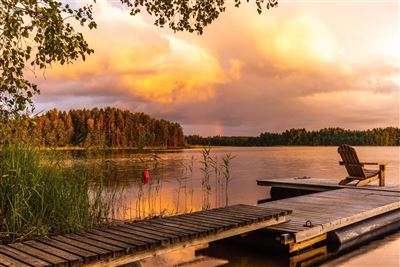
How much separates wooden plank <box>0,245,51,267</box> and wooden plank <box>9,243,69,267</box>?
0.05m

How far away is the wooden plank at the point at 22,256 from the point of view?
447 cm

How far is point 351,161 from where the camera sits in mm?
13016

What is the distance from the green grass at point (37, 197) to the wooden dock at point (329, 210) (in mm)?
3262

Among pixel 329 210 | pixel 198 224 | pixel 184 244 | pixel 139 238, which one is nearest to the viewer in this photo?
pixel 139 238

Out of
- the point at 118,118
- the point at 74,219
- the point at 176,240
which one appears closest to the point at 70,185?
the point at 74,219

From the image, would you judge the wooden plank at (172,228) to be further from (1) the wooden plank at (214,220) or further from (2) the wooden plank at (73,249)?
(2) the wooden plank at (73,249)

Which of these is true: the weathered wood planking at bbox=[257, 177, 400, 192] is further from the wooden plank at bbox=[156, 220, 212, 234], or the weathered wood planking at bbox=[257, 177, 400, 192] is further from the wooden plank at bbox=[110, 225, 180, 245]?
the wooden plank at bbox=[110, 225, 180, 245]

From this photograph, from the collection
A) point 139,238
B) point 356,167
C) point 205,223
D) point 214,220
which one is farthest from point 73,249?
point 356,167

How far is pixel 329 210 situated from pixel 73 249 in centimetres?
589

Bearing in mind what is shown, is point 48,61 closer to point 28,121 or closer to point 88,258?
point 28,121

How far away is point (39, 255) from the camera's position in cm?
478

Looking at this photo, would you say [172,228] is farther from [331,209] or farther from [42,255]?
[331,209]

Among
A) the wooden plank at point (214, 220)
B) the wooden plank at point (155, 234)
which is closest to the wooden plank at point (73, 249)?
the wooden plank at point (155, 234)

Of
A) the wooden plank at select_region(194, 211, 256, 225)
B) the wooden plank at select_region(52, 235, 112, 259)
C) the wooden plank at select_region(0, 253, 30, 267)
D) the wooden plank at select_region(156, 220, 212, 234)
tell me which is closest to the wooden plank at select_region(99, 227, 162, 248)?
the wooden plank at select_region(52, 235, 112, 259)
